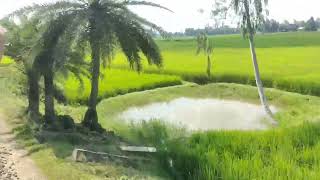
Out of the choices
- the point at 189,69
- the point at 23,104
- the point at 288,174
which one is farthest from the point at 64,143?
the point at 189,69

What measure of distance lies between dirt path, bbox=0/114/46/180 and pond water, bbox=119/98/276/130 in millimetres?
9985

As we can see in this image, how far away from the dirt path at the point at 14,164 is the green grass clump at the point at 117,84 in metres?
11.8

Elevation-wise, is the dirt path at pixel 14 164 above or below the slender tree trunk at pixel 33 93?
below

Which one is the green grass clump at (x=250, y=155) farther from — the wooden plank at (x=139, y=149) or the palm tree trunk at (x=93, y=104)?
the palm tree trunk at (x=93, y=104)

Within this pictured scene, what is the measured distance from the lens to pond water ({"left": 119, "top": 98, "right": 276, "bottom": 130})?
970 inches

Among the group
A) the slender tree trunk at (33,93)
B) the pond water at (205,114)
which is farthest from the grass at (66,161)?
the pond water at (205,114)

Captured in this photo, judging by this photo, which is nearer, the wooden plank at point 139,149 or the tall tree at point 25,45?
the wooden plank at point 139,149

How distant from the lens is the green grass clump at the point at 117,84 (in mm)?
26814

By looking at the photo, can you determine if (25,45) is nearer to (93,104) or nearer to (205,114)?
(93,104)

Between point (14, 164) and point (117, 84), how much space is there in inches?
795

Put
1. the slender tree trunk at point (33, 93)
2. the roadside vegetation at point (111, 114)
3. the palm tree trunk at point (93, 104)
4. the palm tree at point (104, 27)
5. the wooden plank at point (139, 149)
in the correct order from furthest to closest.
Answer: the slender tree trunk at point (33, 93) < the palm tree trunk at point (93, 104) < the palm tree at point (104, 27) < the wooden plank at point (139, 149) < the roadside vegetation at point (111, 114)

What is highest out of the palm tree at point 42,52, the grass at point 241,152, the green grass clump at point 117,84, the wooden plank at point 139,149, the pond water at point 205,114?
the palm tree at point 42,52

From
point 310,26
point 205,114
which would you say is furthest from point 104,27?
point 310,26

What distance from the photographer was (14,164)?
11906 millimetres
